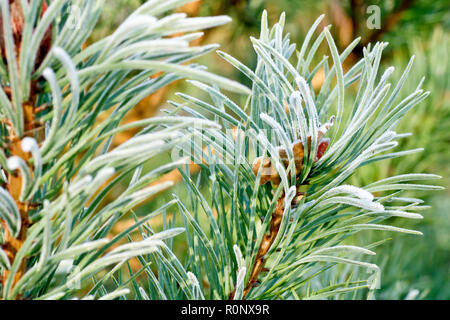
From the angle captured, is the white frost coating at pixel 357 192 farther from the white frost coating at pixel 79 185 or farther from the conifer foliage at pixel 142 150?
the white frost coating at pixel 79 185

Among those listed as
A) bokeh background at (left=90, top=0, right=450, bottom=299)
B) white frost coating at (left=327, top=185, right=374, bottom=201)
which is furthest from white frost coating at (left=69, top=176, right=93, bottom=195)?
bokeh background at (left=90, top=0, right=450, bottom=299)

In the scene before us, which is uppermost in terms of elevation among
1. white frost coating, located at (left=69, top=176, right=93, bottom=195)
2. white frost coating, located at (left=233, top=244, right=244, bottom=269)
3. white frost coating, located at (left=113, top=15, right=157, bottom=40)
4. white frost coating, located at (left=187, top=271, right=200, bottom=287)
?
white frost coating, located at (left=113, top=15, right=157, bottom=40)

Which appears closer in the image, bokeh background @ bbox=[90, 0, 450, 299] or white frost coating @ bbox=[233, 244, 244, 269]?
white frost coating @ bbox=[233, 244, 244, 269]

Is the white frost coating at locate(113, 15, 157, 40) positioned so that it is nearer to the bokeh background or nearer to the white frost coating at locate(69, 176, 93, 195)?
the white frost coating at locate(69, 176, 93, 195)

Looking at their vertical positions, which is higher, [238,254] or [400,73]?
[400,73]

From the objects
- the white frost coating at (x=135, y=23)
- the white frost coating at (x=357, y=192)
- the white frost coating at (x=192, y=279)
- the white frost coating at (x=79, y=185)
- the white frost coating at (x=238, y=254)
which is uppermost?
the white frost coating at (x=135, y=23)

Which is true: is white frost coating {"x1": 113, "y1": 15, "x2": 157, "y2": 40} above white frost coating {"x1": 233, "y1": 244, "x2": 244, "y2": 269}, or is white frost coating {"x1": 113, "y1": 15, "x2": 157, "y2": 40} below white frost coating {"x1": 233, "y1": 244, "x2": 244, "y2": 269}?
above

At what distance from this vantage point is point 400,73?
47 centimetres

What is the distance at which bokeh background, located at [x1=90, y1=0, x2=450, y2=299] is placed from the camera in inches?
19.1

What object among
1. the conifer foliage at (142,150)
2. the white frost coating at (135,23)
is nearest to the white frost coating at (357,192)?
the conifer foliage at (142,150)

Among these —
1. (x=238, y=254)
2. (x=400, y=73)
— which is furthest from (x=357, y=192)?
(x=400, y=73)

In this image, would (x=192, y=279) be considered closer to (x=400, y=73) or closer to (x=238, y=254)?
(x=238, y=254)

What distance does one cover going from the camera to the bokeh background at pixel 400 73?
0.49m
